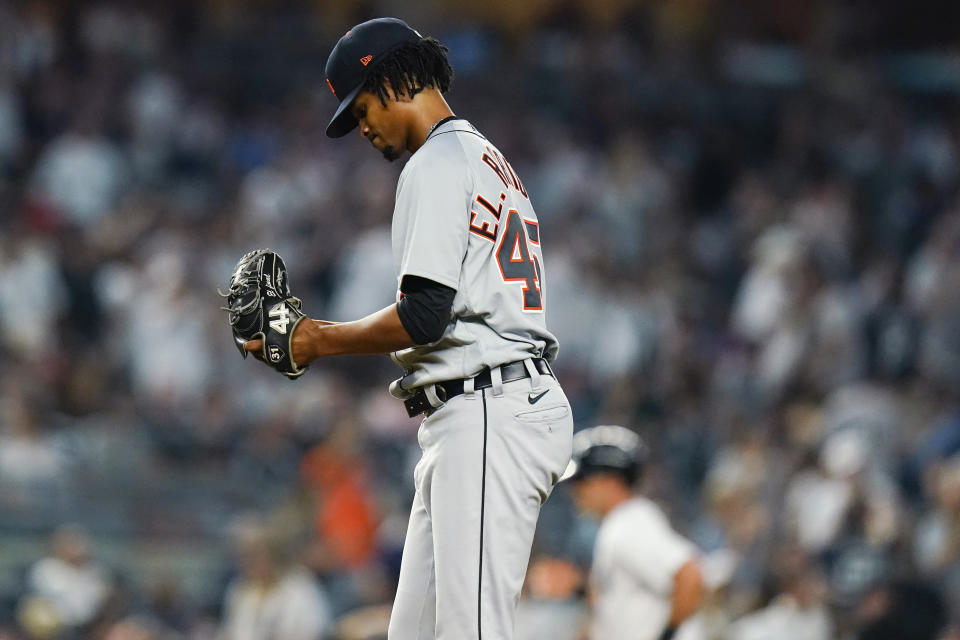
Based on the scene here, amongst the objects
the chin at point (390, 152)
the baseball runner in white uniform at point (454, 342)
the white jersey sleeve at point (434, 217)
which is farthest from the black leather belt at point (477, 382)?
the chin at point (390, 152)

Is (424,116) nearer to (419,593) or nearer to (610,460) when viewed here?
(419,593)

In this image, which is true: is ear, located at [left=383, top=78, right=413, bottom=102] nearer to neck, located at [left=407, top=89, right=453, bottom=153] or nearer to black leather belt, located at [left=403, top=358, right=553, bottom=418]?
neck, located at [left=407, top=89, right=453, bottom=153]

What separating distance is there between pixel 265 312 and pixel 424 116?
0.59 metres

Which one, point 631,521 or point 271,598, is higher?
point 271,598

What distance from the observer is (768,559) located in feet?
24.5

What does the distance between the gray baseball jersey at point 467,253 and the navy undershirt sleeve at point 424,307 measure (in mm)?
27

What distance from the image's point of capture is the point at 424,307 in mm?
3082

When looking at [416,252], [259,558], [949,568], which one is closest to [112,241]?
[259,558]

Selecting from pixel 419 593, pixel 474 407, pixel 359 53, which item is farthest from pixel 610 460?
pixel 359 53

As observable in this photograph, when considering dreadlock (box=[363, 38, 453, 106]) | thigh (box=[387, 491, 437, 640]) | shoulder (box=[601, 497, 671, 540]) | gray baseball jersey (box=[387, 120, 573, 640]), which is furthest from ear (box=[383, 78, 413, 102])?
shoulder (box=[601, 497, 671, 540])

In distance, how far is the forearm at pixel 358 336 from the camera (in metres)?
3.08

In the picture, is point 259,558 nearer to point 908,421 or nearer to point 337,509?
point 337,509

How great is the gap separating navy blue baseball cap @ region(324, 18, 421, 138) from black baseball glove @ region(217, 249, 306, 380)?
0.39 metres

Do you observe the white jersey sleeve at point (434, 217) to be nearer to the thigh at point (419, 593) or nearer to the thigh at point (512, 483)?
the thigh at point (512, 483)
